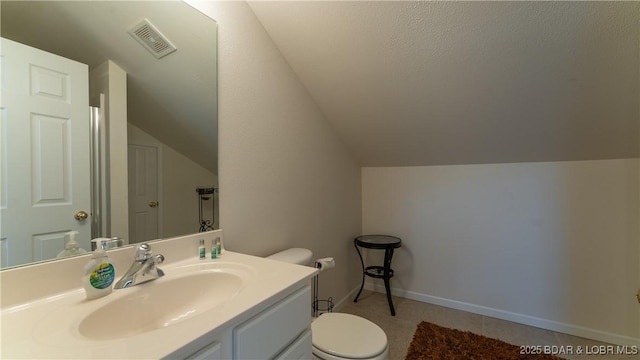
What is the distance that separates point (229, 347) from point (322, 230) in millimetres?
1501

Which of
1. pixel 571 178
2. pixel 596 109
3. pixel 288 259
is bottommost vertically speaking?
pixel 288 259

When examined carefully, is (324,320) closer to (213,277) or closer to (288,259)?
(288,259)

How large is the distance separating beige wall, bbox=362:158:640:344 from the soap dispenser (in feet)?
7.54

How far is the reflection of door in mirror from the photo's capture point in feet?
3.28

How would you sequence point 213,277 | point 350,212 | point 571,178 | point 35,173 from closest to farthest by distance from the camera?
point 35,173 → point 213,277 → point 571,178 → point 350,212

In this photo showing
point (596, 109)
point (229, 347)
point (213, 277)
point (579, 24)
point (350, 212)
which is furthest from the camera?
point (350, 212)

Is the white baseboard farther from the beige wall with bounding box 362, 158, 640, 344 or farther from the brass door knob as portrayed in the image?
the brass door knob

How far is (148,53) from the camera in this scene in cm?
111

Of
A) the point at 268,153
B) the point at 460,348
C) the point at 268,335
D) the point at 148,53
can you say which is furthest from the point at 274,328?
the point at 460,348

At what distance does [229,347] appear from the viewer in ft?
2.10

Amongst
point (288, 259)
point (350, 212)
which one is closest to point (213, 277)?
point (288, 259)

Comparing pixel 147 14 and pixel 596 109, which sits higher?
pixel 147 14

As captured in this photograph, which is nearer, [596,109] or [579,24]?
[579,24]

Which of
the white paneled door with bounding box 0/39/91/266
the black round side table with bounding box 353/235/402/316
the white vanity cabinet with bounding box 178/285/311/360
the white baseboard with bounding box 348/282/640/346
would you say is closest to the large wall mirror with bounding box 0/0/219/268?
the white paneled door with bounding box 0/39/91/266
